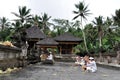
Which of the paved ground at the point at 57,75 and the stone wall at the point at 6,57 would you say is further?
the stone wall at the point at 6,57

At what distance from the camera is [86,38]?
85.8 meters

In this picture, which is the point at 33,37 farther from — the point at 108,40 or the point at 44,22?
the point at 44,22

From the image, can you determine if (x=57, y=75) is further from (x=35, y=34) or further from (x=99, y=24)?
(x=99, y=24)

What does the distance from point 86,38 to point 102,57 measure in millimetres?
40897

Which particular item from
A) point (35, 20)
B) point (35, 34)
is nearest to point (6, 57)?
point (35, 34)

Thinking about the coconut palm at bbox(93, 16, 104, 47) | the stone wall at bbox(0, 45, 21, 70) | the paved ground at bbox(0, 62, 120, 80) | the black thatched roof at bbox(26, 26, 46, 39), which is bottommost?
the paved ground at bbox(0, 62, 120, 80)

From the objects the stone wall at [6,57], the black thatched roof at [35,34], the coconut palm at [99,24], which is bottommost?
the stone wall at [6,57]

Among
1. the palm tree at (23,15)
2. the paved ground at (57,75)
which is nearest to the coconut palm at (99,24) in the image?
the palm tree at (23,15)

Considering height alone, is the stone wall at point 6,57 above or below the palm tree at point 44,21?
below

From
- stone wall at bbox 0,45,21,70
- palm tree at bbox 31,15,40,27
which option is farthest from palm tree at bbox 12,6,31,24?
stone wall at bbox 0,45,21,70

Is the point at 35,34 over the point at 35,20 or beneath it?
beneath

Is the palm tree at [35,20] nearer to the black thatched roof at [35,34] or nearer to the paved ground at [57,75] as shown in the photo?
the black thatched roof at [35,34]

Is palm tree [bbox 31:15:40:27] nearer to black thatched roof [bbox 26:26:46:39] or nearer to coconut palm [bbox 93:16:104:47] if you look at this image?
coconut palm [bbox 93:16:104:47]

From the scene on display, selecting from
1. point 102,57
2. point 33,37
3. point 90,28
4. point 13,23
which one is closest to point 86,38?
point 90,28
